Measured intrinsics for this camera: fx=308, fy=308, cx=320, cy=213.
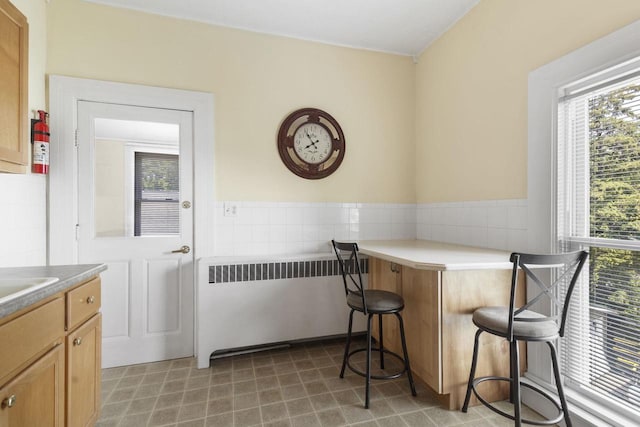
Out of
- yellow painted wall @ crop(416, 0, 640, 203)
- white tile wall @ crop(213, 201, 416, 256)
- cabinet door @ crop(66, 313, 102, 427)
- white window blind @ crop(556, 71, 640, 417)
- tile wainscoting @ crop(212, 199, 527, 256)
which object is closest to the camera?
cabinet door @ crop(66, 313, 102, 427)

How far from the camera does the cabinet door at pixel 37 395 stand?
3.30 ft

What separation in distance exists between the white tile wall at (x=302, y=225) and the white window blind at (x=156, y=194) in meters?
0.34

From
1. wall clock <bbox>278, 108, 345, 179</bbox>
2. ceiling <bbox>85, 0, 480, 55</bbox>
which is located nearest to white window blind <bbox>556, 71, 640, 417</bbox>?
ceiling <bbox>85, 0, 480, 55</bbox>

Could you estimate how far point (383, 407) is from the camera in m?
1.86

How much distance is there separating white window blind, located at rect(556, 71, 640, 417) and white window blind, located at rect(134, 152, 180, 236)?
2698 mm

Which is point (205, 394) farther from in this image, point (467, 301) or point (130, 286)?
point (467, 301)

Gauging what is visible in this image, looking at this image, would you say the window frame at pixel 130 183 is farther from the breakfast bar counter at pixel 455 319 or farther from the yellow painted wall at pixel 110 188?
the breakfast bar counter at pixel 455 319

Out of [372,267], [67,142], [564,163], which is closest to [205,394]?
[372,267]

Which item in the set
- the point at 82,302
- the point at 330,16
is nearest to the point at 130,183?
the point at 82,302

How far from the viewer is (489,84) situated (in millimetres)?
2285

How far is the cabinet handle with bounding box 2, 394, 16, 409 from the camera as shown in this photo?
981mm

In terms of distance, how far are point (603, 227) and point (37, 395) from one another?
266 centimetres

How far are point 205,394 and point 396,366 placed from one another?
136cm

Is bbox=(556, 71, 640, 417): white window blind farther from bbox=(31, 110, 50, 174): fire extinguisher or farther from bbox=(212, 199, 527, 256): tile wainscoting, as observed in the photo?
bbox=(31, 110, 50, 174): fire extinguisher
